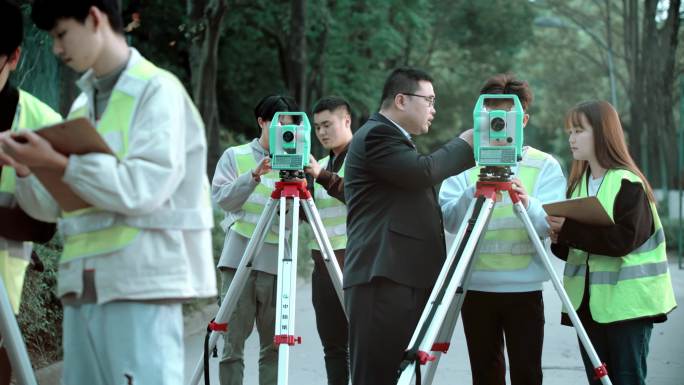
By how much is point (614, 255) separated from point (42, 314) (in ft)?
13.1

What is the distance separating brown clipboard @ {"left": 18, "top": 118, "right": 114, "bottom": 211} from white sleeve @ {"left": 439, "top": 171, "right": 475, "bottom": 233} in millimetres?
2636

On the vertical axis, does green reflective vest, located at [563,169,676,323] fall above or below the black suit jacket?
below

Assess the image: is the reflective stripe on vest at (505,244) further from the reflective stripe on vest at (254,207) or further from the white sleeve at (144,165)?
the white sleeve at (144,165)

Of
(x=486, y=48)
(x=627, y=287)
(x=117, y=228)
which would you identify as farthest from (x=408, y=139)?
(x=486, y=48)

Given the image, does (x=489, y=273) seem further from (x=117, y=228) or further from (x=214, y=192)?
(x=117, y=228)

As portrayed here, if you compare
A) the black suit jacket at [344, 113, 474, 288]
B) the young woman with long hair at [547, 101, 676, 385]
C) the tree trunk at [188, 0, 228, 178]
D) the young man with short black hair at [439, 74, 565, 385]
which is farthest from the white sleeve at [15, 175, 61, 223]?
the tree trunk at [188, 0, 228, 178]

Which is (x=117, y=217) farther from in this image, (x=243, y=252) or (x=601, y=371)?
(x=243, y=252)

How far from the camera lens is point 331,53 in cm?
2602

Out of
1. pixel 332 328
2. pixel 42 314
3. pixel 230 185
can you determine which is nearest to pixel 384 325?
pixel 332 328

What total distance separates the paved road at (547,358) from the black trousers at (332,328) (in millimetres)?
1530

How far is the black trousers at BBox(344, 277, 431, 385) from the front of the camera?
568 cm

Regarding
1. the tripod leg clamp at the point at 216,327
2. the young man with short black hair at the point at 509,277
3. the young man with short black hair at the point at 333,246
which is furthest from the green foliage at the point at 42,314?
the young man with short black hair at the point at 509,277

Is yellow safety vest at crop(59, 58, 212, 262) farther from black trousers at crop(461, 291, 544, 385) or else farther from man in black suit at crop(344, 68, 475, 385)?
black trousers at crop(461, 291, 544, 385)

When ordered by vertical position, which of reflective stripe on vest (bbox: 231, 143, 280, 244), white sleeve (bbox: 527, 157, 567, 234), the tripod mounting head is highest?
the tripod mounting head
